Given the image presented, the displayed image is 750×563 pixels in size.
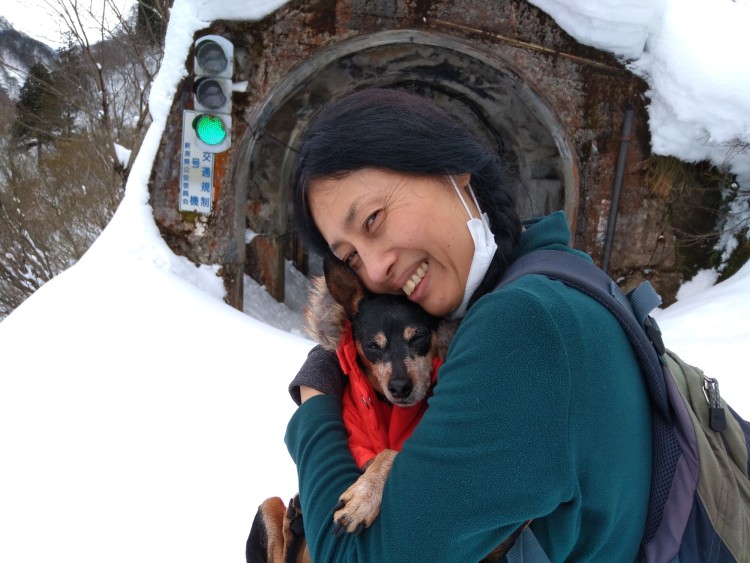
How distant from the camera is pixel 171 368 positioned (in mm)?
3916

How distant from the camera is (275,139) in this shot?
23.9 feet

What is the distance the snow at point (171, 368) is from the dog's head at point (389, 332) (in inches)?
54.0

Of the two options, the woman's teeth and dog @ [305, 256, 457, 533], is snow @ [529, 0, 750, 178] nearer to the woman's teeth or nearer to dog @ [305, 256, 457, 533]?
dog @ [305, 256, 457, 533]

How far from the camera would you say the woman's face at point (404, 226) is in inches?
47.2

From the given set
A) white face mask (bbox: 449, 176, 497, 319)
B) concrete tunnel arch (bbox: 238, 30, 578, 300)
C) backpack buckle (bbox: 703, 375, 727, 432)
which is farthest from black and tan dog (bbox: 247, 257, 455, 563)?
concrete tunnel arch (bbox: 238, 30, 578, 300)

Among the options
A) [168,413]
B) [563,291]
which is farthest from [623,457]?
[168,413]

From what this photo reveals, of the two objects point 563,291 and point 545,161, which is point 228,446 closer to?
point 563,291

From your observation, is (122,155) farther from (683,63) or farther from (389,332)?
(389,332)

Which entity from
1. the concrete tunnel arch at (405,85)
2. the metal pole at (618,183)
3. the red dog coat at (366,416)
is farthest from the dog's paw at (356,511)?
the metal pole at (618,183)

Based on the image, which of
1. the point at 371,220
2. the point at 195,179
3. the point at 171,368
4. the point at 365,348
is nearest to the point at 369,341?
the point at 365,348

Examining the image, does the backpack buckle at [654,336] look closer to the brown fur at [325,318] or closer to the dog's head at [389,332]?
the dog's head at [389,332]

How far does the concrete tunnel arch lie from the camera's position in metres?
6.10

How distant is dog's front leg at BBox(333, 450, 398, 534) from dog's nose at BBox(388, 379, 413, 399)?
1.68 ft

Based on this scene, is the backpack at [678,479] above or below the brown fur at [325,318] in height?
A: below
